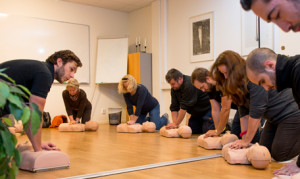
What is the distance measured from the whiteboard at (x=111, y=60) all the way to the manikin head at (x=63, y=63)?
4.69 m

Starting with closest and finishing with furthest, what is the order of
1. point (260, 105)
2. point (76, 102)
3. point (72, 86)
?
point (260, 105)
point (72, 86)
point (76, 102)

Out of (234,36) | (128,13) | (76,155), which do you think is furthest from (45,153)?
(128,13)

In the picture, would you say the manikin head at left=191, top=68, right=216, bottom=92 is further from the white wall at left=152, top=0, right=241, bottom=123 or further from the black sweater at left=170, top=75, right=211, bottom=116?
the white wall at left=152, top=0, right=241, bottom=123

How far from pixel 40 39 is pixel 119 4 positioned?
2.08 m

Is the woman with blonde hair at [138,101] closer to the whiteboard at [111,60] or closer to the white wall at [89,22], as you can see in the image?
the whiteboard at [111,60]

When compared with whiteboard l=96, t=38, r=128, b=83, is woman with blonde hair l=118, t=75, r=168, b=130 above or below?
below

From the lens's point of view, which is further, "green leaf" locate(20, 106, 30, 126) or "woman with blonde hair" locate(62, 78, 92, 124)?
"woman with blonde hair" locate(62, 78, 92, 124)

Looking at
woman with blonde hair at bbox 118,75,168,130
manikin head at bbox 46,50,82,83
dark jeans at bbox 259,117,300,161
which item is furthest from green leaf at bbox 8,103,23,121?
woman with blonde hair at bbox 118,75,168,130

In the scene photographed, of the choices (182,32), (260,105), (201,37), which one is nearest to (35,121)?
(260,105)

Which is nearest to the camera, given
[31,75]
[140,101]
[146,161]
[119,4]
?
[31,75]

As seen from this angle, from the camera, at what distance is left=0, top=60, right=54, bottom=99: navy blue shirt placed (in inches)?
81.5

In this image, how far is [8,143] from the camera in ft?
2.67

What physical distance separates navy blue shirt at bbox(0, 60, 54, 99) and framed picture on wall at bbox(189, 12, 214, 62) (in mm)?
4109

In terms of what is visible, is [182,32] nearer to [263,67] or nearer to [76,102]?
[76,102]
